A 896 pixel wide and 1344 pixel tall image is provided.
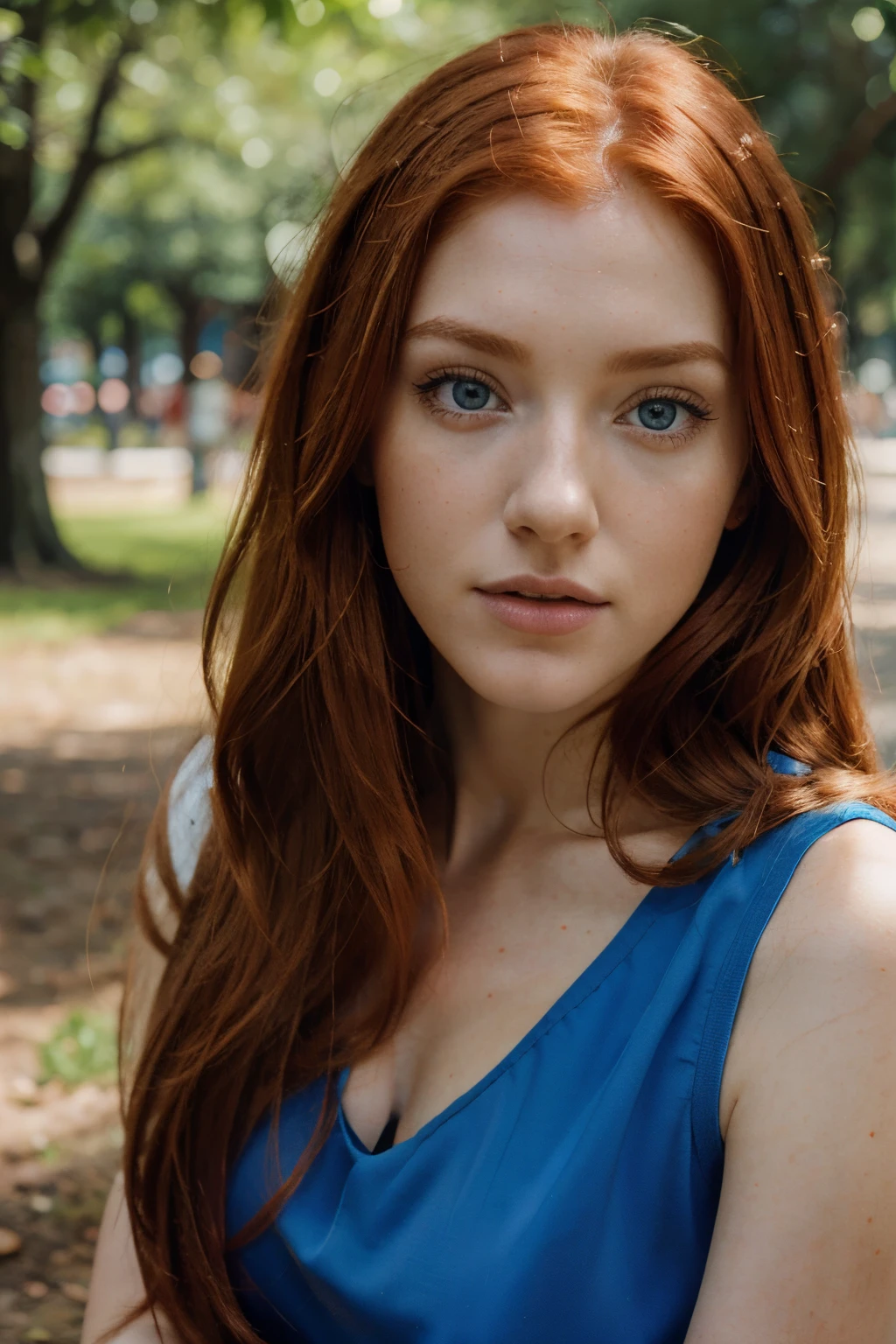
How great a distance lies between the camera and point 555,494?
164 centimetres

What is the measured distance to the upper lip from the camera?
5.57 feet

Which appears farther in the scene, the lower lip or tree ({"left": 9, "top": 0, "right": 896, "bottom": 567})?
tree ({"left": 9, "top": 0, "right": 896, "bottom": 567})

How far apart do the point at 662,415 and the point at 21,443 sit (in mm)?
12919

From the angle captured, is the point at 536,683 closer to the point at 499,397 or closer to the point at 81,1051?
the point at 499,397

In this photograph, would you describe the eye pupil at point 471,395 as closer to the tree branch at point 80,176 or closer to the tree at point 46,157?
the tree at point 46,157

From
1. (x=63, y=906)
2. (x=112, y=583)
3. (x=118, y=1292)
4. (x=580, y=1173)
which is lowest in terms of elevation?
(x=112, y=583)

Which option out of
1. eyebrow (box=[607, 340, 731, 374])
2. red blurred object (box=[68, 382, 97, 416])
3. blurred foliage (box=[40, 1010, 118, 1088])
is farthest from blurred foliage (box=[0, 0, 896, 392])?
red blurred object (box=[68, 382, 97, 416])

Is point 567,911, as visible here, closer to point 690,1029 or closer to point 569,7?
point 690,1029

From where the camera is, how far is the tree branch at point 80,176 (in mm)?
12570

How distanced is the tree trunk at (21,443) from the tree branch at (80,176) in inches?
18.2

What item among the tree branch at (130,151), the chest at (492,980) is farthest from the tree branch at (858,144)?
the tree branch at (130,151)

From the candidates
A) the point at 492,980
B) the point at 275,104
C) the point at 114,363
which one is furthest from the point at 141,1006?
the point at 114,363

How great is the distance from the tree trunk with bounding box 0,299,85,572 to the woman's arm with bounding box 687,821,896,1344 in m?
13.1

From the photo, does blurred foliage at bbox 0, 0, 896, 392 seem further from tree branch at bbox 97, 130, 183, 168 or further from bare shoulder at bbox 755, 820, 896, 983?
bare shoulder at bbox 755, 820, 896, 983
